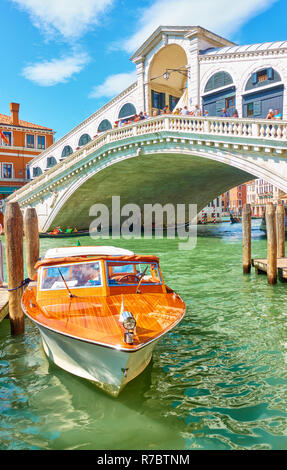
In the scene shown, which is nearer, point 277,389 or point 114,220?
point 277,389

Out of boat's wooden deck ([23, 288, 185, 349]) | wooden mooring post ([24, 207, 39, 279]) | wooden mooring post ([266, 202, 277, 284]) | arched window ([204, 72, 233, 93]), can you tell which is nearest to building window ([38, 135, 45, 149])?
arched window ([204, 72, 233, 93])

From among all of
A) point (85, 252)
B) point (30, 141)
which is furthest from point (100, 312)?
point (30, 141)

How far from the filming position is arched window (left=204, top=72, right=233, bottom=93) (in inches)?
647

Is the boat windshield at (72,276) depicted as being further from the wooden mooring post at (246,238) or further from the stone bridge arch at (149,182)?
the stone bridge arch at (149,182)


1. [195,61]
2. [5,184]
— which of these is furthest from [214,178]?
[5,184]

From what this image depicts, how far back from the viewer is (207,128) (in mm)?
13422

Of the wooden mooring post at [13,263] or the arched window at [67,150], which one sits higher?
the arched window at [67,150]

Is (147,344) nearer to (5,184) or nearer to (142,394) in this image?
(142,394)

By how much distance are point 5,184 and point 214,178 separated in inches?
658

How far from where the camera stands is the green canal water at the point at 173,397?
302 cm

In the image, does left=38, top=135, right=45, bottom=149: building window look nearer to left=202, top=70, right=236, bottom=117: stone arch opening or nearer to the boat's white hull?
left=202, top=70, right=236, bottom=117: stone arch opening

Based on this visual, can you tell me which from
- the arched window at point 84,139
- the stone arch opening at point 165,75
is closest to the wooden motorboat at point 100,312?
the stone arch opening at point 165,75

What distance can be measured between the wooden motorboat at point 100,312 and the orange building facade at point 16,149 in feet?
85.1
